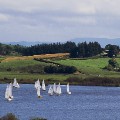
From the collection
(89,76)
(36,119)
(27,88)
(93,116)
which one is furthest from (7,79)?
(36,119)

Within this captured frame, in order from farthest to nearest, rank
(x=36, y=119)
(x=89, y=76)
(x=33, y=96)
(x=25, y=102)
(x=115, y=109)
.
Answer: (x=89, y=76) → (x=33, y=96) → (x=25, y=102) → (x=115, y=109) → (x=36, y=119)

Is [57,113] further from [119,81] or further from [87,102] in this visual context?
[119,81]

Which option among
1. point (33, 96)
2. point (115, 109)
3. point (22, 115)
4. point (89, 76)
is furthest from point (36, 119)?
point (89, 76)

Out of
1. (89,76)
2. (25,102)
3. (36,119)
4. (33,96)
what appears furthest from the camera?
(89,76)

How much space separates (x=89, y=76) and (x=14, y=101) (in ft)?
223

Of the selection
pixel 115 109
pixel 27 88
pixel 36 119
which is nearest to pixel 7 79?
pixel 27 88

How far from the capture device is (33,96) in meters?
150

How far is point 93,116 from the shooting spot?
103 meters

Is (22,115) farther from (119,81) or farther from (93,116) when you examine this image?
(119,81)

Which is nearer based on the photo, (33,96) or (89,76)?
(33,96)

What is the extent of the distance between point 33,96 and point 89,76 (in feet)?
167

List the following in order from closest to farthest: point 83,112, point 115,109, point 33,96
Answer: point 83,112 < point 115,109 < point 33,96

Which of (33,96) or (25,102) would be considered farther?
(33,96)

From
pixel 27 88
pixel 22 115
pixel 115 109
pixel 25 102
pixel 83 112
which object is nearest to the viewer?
pixel 22 115
